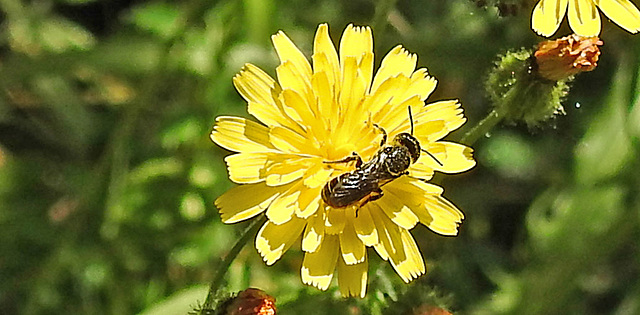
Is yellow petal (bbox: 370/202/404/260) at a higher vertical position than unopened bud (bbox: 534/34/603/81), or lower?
lower

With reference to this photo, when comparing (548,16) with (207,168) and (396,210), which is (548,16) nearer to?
(396,210)

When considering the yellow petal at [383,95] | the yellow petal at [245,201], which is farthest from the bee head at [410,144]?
the yellow petal at [245,201]

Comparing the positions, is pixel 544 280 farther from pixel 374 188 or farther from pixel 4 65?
pixel 4 65

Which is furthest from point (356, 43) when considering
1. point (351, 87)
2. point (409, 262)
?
point (409, 262)

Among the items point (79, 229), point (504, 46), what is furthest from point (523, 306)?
point (79, 229)

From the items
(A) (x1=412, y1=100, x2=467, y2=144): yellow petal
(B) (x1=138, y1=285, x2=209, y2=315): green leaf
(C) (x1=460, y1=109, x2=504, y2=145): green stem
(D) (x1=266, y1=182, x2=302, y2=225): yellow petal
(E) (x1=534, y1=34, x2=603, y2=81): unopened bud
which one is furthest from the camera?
(B) (x1=138, y1=285, x2=209, y2=315): green leaf

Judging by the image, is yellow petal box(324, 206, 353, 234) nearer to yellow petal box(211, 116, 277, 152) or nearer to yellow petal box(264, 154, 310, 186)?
yellow petal box(264, 154, 310, 186)

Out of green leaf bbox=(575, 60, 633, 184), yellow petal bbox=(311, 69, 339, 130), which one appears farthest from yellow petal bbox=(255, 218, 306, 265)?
green leaf bbox=(575, 60, 633, 184)
